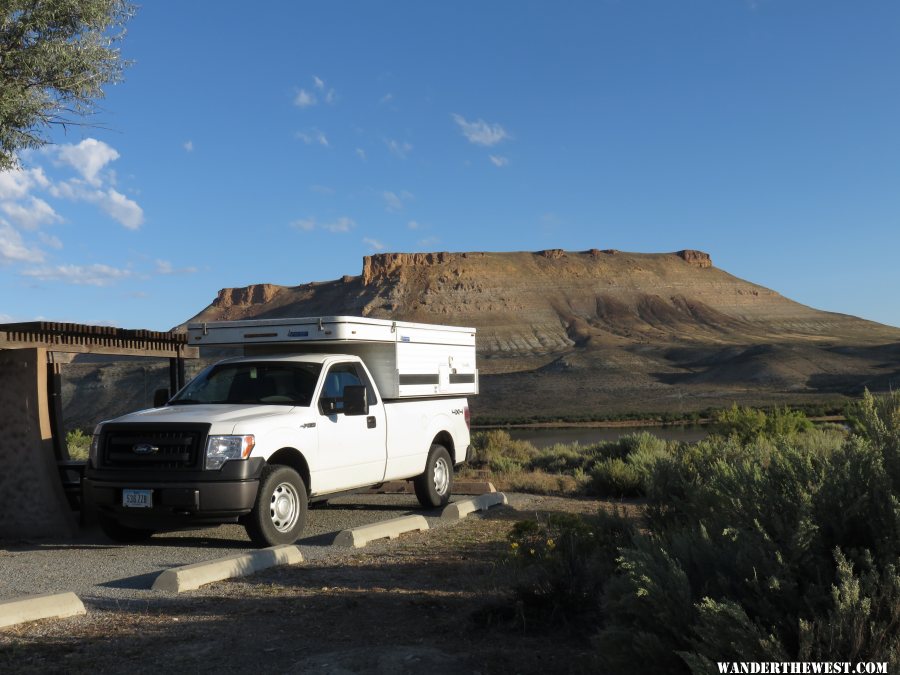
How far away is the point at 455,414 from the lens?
13438 millimetres

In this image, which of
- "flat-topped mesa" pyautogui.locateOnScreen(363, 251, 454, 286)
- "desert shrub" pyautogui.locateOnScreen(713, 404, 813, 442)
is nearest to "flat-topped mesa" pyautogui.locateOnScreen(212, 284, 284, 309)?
"flat-topped mesa" pyautogui.locateOnScreen(363, 251, 454, 286)

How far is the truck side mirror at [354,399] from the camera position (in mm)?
10414

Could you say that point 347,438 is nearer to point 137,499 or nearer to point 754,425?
point 137,499

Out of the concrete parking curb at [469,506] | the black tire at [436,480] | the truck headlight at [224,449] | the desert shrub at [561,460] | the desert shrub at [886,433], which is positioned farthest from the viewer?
the desert shrub at [561,460]

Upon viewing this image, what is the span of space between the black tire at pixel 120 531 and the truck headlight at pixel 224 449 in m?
1.67

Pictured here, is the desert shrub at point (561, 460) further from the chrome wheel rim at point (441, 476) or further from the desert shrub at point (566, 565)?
the desert shrub at point (566, 565)

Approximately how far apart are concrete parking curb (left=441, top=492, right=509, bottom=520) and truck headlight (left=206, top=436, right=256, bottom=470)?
3256 mm

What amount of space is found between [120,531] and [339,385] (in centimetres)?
290

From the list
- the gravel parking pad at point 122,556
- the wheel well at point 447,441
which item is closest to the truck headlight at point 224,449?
the gravel parking pad at point 122,556

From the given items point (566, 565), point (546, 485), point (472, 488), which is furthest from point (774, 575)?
point (546, 485)

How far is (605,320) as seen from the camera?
5005 inches

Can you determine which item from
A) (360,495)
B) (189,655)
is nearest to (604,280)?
(360,495)

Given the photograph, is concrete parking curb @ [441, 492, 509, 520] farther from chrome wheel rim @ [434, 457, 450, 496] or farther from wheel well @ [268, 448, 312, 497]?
wheel well @ [268, 448, 312, 497]

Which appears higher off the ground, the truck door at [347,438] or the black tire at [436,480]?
the truck door at [347,438]
